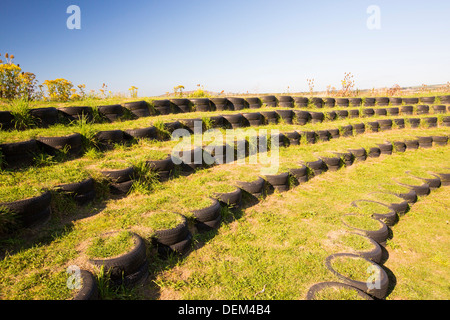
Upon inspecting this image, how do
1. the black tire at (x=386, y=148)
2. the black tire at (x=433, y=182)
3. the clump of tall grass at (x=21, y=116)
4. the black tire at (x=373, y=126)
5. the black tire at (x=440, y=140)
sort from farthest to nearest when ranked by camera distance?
the black tire at (x=373, y=126)
the black tire at (x=440, y=140)
the black tire at (x=386, y=148)
the black tire at (x=433, y=182)
the clump of tall grass at (x=21, y=116)

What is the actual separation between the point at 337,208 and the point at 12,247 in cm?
491

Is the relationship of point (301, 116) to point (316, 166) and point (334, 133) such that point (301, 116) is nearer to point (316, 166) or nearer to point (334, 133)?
point (334, 133)

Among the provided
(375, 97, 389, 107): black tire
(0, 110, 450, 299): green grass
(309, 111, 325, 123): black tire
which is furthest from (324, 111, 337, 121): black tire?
(0, 110, 450, 299): green grass

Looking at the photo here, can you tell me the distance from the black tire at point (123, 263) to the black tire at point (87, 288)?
0.17 m

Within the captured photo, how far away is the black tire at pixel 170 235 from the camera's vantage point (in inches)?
127

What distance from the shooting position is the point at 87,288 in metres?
2.27

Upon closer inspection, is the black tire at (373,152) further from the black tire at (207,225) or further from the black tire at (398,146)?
the black tire at (207,225)

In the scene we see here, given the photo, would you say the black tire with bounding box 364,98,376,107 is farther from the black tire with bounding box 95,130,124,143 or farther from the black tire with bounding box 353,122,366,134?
the black tire with bounding box 95,130,124,143

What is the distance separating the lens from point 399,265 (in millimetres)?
3494

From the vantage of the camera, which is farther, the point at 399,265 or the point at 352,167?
the point at 352,167

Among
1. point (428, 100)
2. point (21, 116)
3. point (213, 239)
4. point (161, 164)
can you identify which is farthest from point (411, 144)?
point (21, 116)

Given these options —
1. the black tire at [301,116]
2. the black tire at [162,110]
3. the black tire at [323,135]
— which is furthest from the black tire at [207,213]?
the black tire at [301,116]
